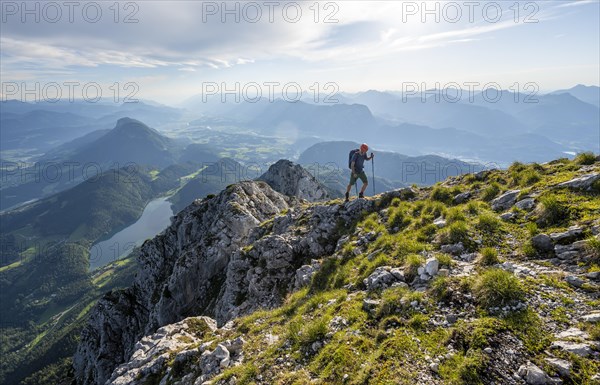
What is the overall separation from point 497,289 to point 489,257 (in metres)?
2.57

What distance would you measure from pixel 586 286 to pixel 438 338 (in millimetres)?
4511

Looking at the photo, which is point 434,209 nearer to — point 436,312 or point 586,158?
point 586,158

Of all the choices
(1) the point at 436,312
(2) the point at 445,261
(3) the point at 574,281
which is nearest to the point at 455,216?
(2) the point at 445,261

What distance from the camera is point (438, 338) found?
28.2 ft

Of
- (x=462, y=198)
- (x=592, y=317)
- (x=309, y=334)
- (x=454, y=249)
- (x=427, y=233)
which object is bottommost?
(x=309, y=334)

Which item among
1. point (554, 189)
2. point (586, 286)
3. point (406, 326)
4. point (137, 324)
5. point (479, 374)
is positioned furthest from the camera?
point (137, 324)

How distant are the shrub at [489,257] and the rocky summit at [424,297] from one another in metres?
0.05

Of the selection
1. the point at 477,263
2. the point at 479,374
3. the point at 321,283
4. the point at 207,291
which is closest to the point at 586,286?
the point at 477,263

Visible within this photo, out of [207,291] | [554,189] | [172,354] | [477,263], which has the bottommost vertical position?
[207,291]

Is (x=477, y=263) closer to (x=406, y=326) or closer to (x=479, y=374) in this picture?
(x=406, y=326)

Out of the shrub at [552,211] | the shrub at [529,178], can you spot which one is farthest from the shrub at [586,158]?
the shrub at [552,211]

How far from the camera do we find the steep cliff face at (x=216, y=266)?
2314 centimetres

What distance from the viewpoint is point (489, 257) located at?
11.1m

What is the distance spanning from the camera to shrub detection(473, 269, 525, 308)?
8648 mm
